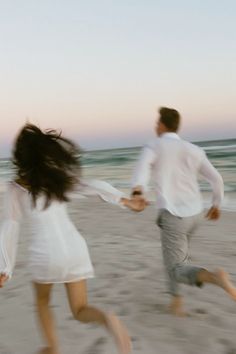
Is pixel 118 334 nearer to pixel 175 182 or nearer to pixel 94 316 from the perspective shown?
pixel 94 316

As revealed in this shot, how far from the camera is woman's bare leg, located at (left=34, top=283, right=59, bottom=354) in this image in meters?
2.98

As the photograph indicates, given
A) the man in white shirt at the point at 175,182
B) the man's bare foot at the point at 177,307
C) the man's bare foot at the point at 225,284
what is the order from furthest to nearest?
the man's bare foot at the point at 177,307
the man in white shirt at the point at 175,182
the man's bare foot at the point at 225,284

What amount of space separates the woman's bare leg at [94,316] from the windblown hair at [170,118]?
1470mm

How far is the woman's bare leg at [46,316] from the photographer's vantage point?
298cm

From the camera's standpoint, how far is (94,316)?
278 cm

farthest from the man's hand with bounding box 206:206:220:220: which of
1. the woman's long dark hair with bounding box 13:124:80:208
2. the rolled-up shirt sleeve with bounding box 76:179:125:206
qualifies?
the woman's long dark hair with bounding box 13:124:80:208

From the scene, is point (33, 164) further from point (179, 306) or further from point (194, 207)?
point (179, 306)

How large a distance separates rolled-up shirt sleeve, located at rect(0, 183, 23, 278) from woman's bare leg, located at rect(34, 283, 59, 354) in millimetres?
244

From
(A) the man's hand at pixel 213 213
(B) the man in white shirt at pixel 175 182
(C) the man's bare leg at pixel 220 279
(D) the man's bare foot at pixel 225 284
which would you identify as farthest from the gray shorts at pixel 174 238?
(D) the man's bare foot at pixel 225 284

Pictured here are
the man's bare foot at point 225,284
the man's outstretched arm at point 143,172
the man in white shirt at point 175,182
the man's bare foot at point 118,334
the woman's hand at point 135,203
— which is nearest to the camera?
the man's bare foot at point 118,334

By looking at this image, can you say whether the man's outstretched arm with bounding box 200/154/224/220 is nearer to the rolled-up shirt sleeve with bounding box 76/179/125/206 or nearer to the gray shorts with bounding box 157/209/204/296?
the gray shorts with bounding box 157/209/204/296

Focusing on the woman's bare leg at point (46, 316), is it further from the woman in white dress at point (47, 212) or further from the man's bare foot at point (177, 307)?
the man's bare foot at point (177, 307)

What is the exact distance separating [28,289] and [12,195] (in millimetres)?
2429

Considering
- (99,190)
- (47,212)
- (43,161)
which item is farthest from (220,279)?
(43,161)
